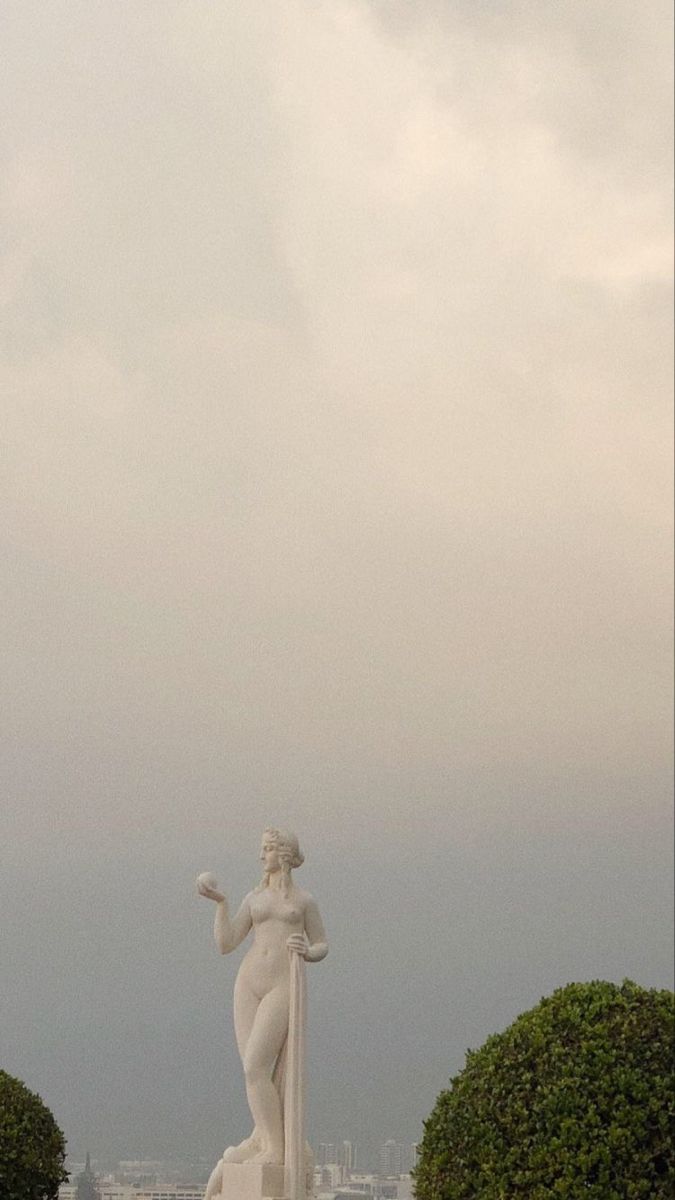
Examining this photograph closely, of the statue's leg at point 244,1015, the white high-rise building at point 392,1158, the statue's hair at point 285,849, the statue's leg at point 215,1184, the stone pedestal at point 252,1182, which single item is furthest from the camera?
the white high-rise building at point 392,1158

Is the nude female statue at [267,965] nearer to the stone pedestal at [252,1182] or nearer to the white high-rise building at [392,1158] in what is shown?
the stone pedestal at [252,1182]

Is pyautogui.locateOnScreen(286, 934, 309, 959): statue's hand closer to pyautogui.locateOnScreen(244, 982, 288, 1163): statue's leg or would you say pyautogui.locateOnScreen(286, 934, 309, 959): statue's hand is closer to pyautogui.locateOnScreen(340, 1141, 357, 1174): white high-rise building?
pyautogui.locateOnScreen(244, 982, 288, 1163): statue's leg

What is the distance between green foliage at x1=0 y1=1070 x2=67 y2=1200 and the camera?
7219 millimetres

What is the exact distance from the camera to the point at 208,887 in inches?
260

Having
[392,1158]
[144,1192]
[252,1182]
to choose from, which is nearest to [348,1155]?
[392,1158]

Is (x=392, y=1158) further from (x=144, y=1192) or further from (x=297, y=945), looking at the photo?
(x=297, y=945)

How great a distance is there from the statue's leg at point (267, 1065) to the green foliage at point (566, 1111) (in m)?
0.73

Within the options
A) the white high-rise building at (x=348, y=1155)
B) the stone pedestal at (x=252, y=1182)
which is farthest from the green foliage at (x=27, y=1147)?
the white high-rise building at (x=348, y=1155)

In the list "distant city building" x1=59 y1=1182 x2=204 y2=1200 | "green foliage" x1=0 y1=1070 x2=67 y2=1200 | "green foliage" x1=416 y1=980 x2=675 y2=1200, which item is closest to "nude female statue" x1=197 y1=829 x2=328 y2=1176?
"green foliage" x1=416 y1=980 x2=675 y2=1200

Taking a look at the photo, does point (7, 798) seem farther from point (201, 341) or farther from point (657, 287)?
point (657, 287)

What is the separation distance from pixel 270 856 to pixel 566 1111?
1.53 metres

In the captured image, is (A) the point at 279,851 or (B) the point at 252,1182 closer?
(B) the point at 252,1182

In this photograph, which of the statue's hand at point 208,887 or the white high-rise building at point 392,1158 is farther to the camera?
the white high-rise building at point 392,1158

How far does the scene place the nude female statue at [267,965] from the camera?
6.47m
